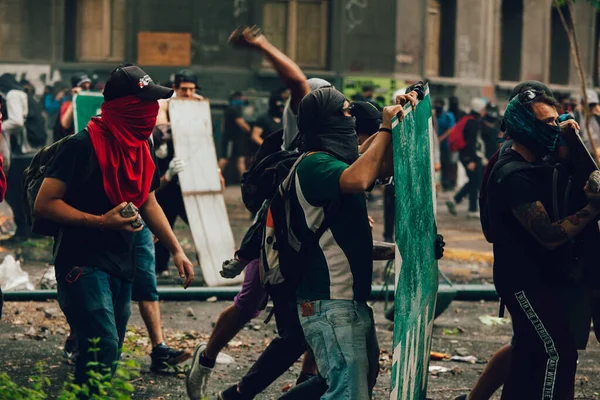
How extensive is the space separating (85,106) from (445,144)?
13513mm

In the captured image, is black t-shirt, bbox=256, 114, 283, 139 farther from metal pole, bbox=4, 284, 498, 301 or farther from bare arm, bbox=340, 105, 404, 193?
bare arm, bbox=340, 105, 404, 193

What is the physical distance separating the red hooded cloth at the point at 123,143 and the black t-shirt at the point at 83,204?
0.04 m

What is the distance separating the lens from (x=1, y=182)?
19.7 feet

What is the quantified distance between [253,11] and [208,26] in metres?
0.95

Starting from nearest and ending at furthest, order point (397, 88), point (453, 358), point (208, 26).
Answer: point (453, 358)
point (208, 26)
point (397, 88)

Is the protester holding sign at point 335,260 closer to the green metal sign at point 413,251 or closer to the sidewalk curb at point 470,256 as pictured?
the green metal sign at point 413,251

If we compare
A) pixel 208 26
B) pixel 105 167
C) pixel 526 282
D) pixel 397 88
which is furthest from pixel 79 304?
pixel 397 88

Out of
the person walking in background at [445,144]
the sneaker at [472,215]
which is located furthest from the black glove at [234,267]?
the person walking in background at [445,144]

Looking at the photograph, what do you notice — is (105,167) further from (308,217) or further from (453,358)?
(453,358)

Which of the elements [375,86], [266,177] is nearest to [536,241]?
[266,177]

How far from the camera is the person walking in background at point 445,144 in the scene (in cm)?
2227

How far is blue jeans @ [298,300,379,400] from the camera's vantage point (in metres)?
4.82

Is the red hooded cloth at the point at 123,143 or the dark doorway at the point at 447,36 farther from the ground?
the dark doorway at the point at 447,36

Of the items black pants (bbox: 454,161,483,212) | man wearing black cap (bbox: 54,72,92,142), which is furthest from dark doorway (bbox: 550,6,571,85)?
man wearing black cap (bbox: 54,72,92,142)
